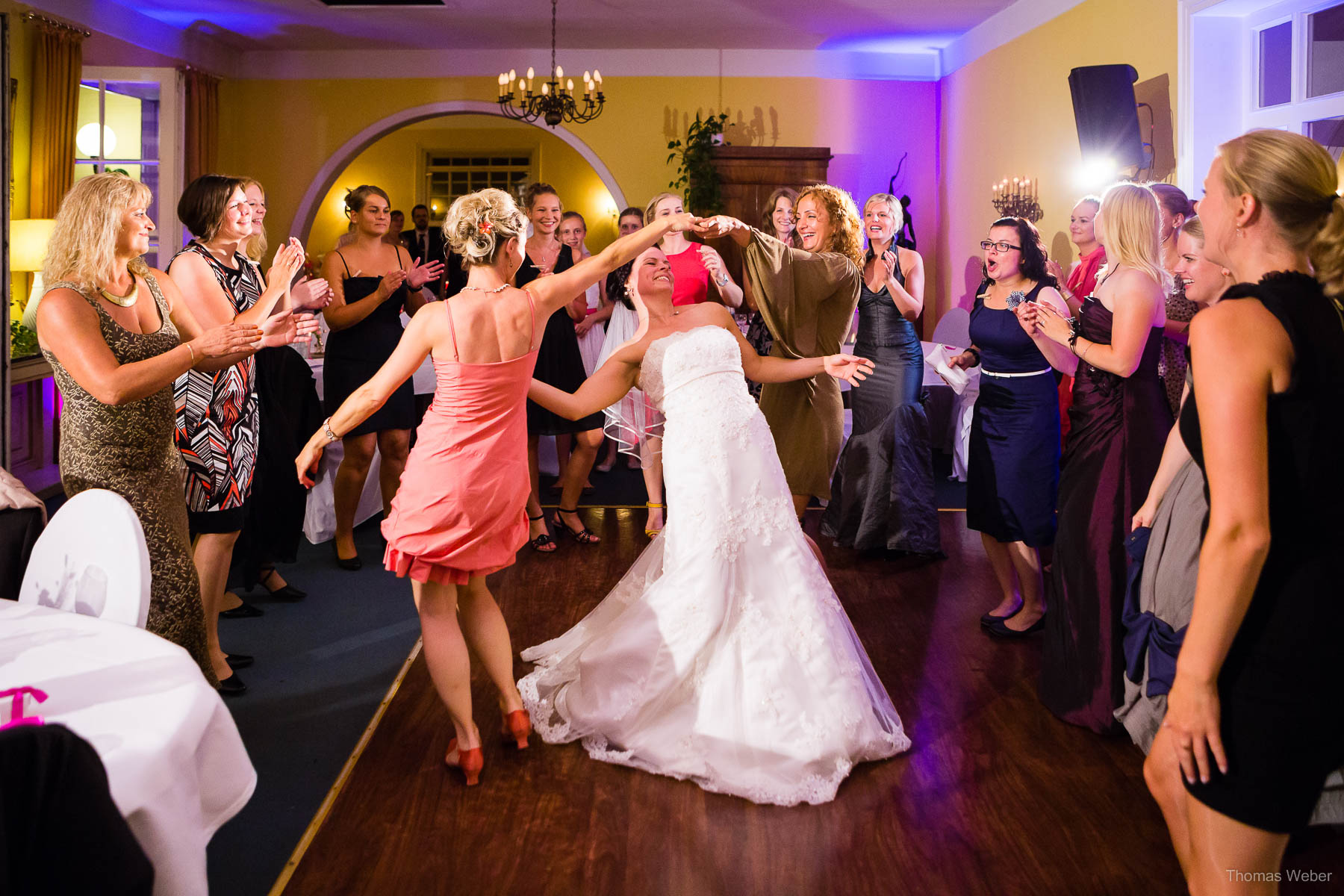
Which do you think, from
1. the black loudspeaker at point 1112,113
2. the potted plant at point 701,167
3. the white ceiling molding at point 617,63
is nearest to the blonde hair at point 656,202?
the black loudspeaker at point 1112,113

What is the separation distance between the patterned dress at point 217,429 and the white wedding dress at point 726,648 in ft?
3.85

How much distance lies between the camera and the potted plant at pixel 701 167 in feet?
28.0

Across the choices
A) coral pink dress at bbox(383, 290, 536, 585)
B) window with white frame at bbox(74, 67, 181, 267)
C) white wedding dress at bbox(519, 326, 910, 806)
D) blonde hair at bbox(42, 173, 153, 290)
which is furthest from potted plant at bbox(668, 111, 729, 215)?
blonde hair at bbox(42, 173, 153, 290)

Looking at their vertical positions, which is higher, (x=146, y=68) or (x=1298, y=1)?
(x=146, y=68)

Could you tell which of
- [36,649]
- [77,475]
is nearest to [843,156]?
[77,475]

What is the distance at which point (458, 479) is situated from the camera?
2.39 m

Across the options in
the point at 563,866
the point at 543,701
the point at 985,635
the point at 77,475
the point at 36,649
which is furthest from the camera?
the point at 985,635

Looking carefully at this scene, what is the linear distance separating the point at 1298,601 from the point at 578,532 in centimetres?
383

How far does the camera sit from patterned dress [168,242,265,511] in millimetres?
2998

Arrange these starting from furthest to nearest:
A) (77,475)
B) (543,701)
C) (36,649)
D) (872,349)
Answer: (872,349)
(543,701)
(77,475)
(36,649)

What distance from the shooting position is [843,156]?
9039 millimetres

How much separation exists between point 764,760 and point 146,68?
723 cm

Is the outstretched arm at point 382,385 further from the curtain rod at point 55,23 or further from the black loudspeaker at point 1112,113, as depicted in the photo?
the curtain rod at point 55,23

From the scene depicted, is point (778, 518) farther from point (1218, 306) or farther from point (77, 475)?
point (77, 475)
